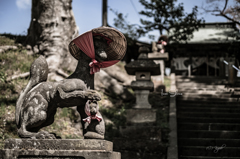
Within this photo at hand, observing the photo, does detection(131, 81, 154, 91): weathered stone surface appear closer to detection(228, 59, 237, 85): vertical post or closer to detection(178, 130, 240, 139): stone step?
detection(178, 130, 240, 139): stone step

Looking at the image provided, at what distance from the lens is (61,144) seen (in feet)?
13.5

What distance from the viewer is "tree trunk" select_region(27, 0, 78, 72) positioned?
1135cm

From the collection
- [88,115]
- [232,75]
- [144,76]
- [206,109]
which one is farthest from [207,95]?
[88,115]

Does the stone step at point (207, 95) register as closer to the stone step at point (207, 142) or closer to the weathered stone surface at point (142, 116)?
the stone step at point (207, 142)

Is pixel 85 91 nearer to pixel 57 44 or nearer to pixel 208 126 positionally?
pixel 208 126

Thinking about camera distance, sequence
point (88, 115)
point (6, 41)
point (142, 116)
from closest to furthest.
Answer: point (88, 115) < point (142, 116) < point (6, 41)

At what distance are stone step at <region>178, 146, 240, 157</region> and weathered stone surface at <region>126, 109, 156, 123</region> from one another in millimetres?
1157

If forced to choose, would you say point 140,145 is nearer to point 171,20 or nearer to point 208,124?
point 208,124

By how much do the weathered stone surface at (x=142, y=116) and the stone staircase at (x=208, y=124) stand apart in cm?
109

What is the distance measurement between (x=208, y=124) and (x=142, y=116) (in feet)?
7.45

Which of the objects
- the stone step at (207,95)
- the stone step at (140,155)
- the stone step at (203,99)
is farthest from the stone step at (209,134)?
the stone step at (207,95)

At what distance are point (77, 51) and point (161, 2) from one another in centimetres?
1461

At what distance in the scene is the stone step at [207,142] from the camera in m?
7.80

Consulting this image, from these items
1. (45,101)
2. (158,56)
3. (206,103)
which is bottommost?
(206,103)
